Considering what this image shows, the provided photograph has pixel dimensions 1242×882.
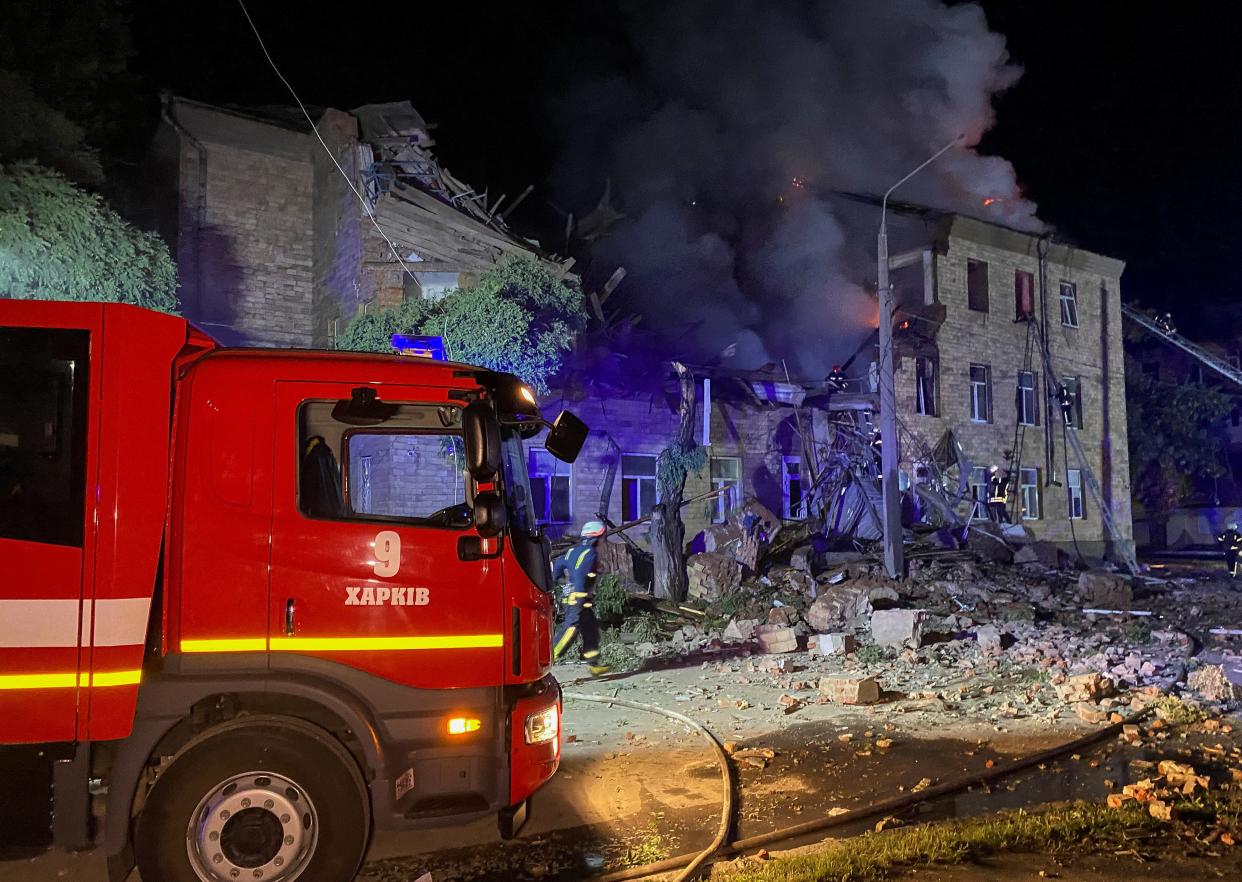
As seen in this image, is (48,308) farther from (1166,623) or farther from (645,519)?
(1166,623)

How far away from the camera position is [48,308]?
12.4 feet

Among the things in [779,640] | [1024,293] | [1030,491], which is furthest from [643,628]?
[1024,293]

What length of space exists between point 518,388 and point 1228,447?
143 feet

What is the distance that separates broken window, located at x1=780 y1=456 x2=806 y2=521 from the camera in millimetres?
17844

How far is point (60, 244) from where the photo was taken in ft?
32.9

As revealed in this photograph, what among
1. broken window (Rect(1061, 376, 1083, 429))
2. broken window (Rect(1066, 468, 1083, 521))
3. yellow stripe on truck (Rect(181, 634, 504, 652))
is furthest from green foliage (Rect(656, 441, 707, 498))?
broken window (Rect(1066, 468, 1083, 521))

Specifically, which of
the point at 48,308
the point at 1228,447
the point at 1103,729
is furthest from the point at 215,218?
the point at 1228,447

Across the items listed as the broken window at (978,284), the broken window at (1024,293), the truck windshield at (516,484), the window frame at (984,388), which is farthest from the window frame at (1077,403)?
the truck windshield at (516,484)

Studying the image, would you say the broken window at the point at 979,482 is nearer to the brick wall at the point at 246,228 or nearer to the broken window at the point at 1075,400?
the broken window at the point at 1075,400

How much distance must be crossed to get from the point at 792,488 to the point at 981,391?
7306mm

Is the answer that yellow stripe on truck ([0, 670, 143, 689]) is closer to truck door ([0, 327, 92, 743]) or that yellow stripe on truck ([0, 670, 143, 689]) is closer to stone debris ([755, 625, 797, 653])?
truck door ([0, 327, 92, 743])

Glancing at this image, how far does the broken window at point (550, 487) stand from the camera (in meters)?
14.7

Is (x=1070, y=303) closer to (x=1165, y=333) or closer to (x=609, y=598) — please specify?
(x=1165, y=333)

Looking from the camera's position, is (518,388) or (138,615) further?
(518,388)
